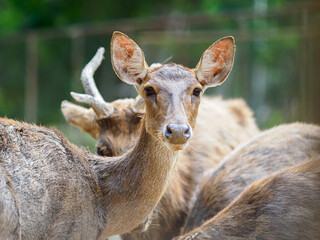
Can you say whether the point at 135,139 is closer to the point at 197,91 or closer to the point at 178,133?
the point at 197,91

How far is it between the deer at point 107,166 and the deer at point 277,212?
0.63 meters

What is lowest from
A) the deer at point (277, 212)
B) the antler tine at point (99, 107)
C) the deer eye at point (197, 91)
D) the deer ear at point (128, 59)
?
the deer at point (277, 212)

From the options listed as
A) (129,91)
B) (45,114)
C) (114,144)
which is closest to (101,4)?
(45,114)

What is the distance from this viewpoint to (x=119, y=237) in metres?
5.84

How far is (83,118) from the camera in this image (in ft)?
23.1

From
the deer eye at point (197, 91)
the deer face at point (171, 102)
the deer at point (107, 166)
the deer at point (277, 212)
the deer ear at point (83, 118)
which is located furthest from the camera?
the deer ear at point (83, 118)

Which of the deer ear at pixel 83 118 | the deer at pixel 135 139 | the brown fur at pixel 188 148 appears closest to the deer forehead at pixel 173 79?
the brown fur at pixel 188 148

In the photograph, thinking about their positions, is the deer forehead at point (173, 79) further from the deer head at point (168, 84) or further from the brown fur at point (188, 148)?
the brown fur at point (188, 148)

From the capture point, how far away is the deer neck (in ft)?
16.6

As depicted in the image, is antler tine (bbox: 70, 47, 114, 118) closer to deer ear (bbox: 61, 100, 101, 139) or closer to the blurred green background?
deer ear (bbox: 61, 100, 101, 139)

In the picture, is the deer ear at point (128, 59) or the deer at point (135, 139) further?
the deer at point (135, 139)

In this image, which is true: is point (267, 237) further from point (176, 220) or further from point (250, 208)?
point (176, 220)

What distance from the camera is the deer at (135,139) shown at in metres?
6.29

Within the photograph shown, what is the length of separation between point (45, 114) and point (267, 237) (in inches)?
460
